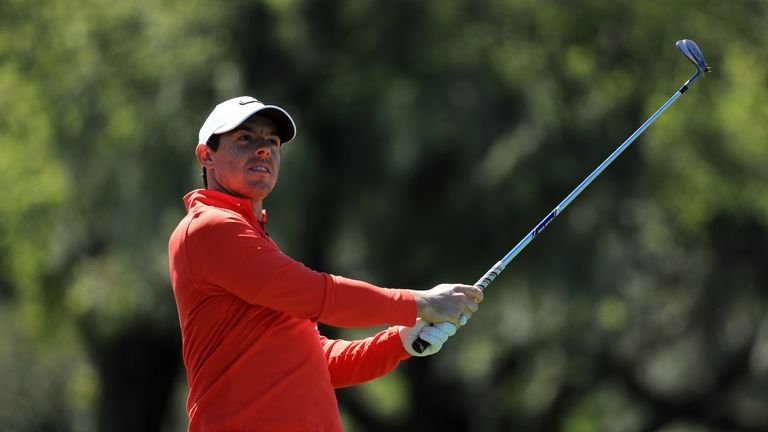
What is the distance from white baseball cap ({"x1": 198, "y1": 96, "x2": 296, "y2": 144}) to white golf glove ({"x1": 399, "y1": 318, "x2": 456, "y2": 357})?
715mm

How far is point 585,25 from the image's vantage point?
1444 centimetres

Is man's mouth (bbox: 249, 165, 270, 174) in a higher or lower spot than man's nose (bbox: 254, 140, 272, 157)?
lower

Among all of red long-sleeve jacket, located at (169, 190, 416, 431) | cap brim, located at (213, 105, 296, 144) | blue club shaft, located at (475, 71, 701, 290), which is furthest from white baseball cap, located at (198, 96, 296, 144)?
blue club shaft, located at (475, 71, 701, 290)

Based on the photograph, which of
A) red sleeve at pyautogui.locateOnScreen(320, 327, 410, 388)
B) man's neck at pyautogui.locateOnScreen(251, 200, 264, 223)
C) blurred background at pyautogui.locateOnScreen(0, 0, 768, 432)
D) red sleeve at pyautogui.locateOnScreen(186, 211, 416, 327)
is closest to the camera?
red sleeve at pyautogui.locateOnScreen(186, 211, 416, 327)

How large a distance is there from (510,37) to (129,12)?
→ 417 centimetres

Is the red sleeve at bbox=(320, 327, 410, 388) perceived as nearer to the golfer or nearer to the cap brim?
the golfer

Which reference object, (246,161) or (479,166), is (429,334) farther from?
(479,166)

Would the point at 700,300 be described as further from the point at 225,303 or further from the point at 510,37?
the point at 225,303

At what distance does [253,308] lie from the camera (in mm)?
3732

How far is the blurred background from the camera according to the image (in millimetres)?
13734

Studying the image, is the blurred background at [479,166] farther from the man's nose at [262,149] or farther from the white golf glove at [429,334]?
the man's nose at [262,149]

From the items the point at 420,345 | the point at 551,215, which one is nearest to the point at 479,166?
the point at 551,215

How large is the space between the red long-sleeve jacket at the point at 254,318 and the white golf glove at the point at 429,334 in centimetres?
14

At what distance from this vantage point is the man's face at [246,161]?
12.9ft
